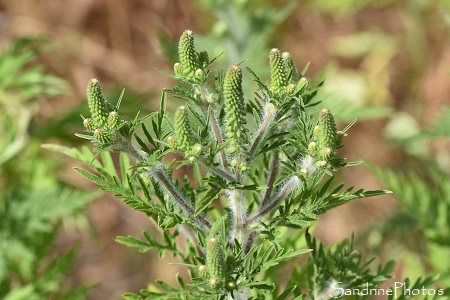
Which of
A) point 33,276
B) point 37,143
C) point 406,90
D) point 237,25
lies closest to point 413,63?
point 406,90

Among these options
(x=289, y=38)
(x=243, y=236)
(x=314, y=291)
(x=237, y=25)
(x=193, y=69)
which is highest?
(x=289, y=38)

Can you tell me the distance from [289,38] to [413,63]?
3.45 ft

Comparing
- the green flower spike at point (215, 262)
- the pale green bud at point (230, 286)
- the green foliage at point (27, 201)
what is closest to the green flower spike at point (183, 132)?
the green flower spike at point (215, 262)

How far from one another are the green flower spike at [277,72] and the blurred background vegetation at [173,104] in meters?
1.15

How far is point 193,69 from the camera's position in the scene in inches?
58.5

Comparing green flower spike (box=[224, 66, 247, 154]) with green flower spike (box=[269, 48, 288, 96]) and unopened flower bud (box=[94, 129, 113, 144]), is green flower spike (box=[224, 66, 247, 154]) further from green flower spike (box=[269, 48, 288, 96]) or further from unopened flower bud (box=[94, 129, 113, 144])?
unopened flower bud (box=[94, 129, 113, 144])

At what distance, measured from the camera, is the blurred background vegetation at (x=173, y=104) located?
9.22ft

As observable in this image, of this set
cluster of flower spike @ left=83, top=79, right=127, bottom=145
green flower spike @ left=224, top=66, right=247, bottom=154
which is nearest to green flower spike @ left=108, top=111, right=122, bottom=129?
cluster of flower spike @ left=83, top=79, right=127, bottom=145

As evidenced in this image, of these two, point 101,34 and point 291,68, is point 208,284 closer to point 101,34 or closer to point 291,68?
point 291,68

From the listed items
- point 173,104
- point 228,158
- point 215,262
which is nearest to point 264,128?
point 228,158

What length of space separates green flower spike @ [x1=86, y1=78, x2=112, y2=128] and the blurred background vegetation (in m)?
1.24

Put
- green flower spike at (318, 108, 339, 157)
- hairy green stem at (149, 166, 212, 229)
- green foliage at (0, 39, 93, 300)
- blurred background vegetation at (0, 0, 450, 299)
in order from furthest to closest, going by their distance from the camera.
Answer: blurred background vegetation at (0, 0, 450, 299), green foliage at (0, 39, 93, 300), hairy green stem at (149, 166, 212, 229), green flower spike at (318, 108, 339, 157)

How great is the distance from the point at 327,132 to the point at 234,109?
22 centimetres

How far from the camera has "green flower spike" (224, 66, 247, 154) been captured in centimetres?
141
